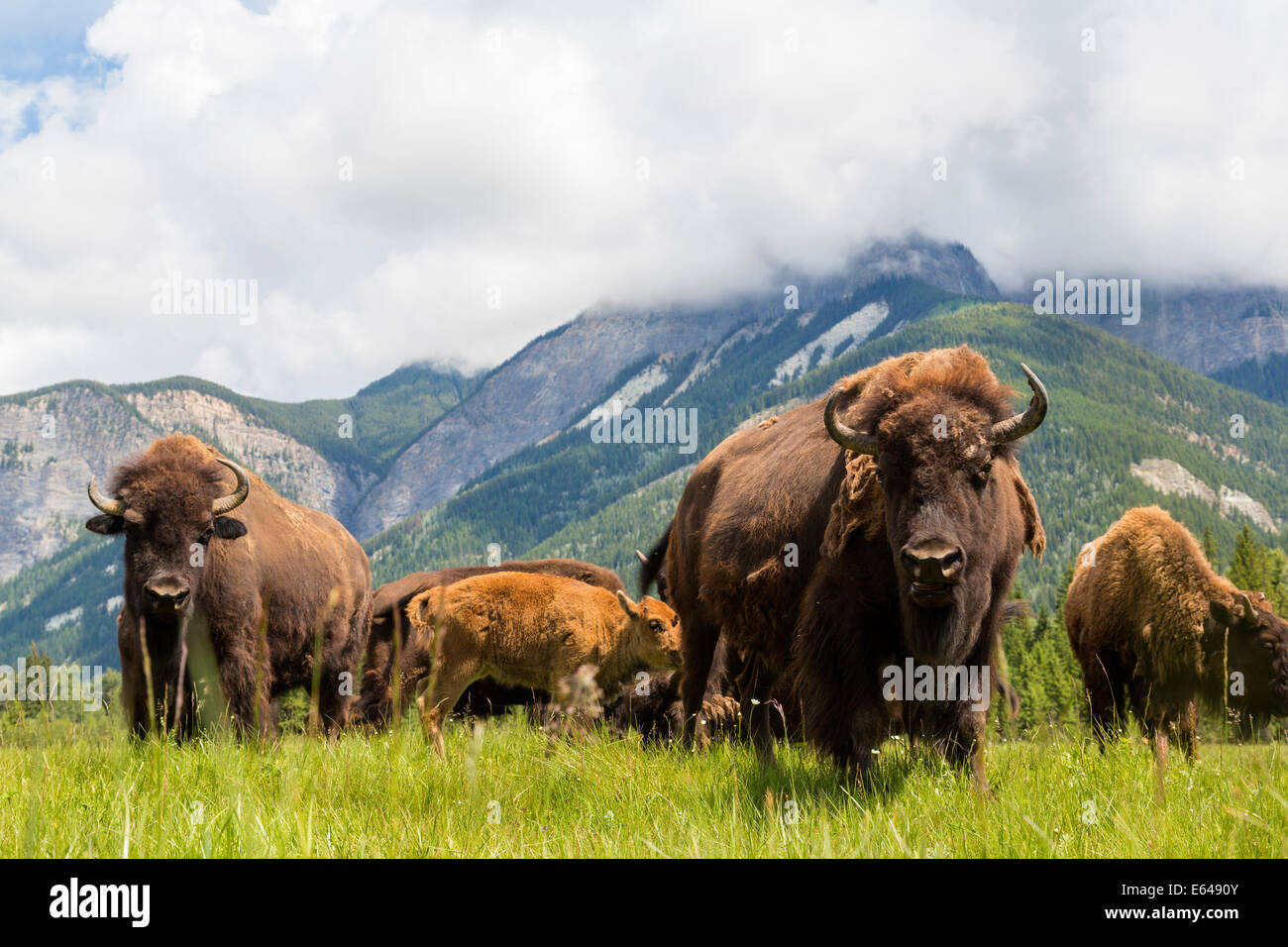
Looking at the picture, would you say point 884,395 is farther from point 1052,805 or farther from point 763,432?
point 763,432

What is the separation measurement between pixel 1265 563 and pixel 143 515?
65.7 meters

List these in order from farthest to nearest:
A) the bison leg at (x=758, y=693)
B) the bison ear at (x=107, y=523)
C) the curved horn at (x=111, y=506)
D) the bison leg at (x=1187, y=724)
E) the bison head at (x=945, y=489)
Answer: the bison leg at (x=1187, y=724), the bison leg at (x=758, y=693), the bison ear at (x=107, y=523), the curved horn at (x=111, y=506), the bison head at (x=945, y=489)

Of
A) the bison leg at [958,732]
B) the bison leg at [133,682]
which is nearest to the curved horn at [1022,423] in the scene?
the bison leg at [958,732]

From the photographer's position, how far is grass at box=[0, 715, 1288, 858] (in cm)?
336

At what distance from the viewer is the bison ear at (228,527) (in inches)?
320

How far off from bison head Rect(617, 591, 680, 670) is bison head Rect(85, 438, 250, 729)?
448 centimetres

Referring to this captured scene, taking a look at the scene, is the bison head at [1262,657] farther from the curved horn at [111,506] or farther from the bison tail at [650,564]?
the curved horn at [111,506]

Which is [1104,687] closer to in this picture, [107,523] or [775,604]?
[775,604]

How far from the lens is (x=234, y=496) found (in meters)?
8.26

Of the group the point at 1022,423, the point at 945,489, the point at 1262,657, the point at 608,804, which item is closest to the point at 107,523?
the point at 608,804

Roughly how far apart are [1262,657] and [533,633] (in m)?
7.90

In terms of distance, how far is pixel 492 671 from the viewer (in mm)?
10367
